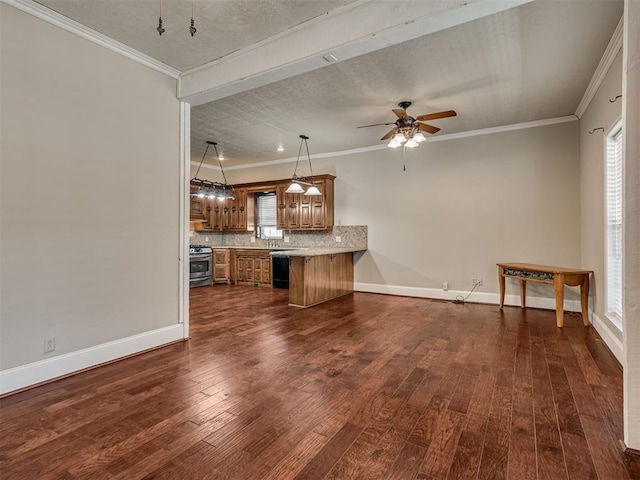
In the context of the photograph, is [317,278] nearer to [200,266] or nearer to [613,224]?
[200,266]

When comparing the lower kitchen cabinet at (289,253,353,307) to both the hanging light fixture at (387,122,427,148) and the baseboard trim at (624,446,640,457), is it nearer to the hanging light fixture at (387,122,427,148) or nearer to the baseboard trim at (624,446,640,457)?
the hanging light fixture at (387,122,427,148)

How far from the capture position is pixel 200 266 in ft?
24.6

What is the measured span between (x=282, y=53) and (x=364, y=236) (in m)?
4.32

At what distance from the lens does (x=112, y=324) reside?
3.07 m

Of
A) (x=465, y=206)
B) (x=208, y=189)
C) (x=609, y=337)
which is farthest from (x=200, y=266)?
(x=609, y=337)

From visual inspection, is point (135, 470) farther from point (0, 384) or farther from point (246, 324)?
point (246, 324)

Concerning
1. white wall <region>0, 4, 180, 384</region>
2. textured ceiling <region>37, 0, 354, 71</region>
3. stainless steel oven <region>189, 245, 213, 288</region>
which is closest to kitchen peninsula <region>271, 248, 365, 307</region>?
white wall <region>0, 4, 180, 384</region>

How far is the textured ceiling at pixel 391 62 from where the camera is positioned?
2611 mm

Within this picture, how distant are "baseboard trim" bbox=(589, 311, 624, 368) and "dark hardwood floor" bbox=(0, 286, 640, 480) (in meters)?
0.09

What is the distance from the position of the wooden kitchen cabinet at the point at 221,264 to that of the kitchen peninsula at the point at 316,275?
8.20ft

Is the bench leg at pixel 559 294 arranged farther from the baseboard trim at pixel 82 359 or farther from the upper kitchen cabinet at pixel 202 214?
the upper kitchen cabinet at pixel 202 214

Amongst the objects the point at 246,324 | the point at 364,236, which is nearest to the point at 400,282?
the point at 364,236

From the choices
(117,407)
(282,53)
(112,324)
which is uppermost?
(282,53)

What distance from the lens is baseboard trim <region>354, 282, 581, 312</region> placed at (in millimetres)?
5070
